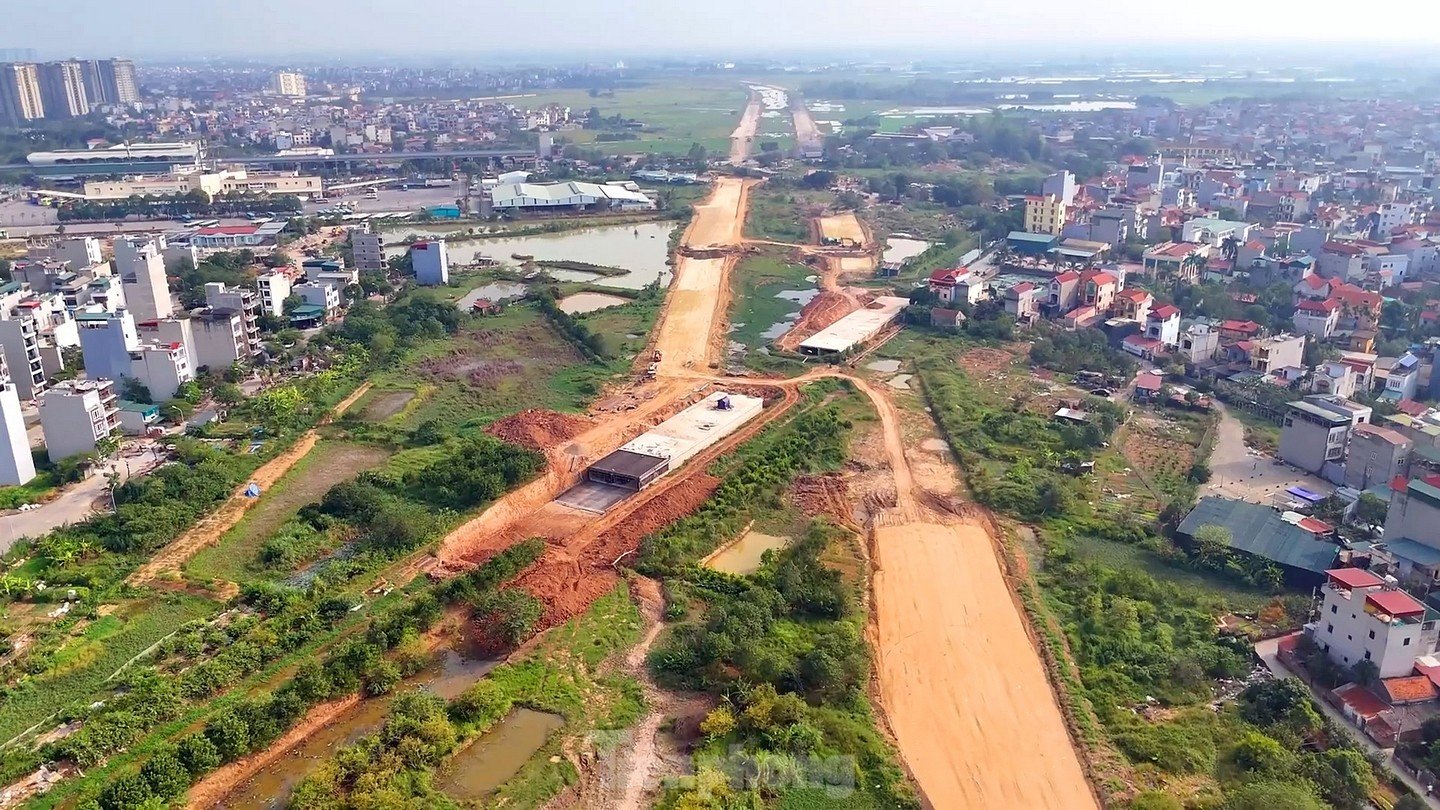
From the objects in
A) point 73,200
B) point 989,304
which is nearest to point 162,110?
point 73,200

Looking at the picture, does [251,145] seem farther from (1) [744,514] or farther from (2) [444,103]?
(1) [744,514]

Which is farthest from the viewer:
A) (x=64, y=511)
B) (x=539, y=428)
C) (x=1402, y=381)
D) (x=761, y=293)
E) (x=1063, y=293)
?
(x=761, y=293)

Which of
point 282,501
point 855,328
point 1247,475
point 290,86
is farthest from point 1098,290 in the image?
point 290,86

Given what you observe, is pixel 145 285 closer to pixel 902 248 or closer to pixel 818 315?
pixel 818 315

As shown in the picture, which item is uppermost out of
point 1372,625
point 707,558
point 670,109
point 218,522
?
point 670,109

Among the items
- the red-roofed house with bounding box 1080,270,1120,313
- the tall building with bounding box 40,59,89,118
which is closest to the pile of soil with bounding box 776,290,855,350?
the red-roofed house with bounding box 1080,270,1120,313

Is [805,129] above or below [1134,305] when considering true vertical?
above
